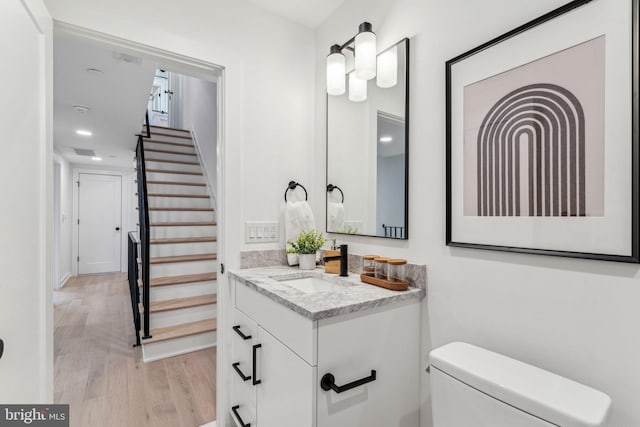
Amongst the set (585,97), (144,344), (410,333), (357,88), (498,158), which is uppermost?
(357,88)

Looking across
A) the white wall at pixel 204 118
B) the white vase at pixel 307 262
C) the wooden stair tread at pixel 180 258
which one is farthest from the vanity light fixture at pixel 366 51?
the white wall at pixel 204 118

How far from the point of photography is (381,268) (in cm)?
146

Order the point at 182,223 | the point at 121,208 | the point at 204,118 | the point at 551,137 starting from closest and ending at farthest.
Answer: the point at 551,137
the point at 182,223
the point at 204,118
the point at 121,208

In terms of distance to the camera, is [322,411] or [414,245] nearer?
[322,411]

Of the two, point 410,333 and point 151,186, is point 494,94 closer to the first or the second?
point 410,333

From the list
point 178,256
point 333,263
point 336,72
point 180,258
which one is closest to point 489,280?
point 333,263

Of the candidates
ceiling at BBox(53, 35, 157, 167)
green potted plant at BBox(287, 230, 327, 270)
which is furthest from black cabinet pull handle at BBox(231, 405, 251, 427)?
ceiling at BBox(53, 35, 157, 167)

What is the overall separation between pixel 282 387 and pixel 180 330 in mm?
1955

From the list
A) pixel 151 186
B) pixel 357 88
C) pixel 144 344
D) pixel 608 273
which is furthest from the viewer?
pixel 151 186

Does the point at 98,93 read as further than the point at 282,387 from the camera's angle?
Yes

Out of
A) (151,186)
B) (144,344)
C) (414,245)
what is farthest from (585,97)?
(151,186)

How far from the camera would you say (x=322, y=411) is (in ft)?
3.36

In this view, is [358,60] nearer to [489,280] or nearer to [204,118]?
[489,280]

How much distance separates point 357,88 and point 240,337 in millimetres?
1491
